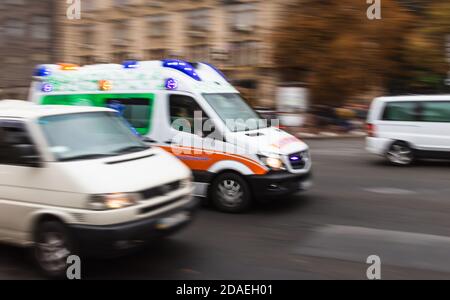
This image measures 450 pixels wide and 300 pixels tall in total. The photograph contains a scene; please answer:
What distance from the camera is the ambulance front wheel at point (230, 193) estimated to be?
739 cm

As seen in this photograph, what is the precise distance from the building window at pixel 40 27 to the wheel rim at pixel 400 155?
41987 mm

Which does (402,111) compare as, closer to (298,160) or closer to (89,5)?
(298,160)

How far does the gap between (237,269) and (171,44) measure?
35.5m

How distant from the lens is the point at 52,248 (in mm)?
4891

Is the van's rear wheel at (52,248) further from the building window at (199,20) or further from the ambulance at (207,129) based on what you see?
the building window at (199,20)

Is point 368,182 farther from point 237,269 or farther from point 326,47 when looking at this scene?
point 326,47

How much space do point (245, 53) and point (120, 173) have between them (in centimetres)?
3120

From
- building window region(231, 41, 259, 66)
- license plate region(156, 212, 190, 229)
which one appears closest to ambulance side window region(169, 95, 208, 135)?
license plate region(156, 212, 190, 229)

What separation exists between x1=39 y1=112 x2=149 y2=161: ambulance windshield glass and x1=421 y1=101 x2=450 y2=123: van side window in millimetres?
8287

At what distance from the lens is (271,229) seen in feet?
21.8

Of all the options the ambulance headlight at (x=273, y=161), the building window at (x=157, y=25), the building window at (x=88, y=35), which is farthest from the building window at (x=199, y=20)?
the ambulance headlight at (x=273, y=161)

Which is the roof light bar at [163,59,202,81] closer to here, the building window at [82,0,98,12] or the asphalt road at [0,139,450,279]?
the asphalt road at [0,139,450,279]

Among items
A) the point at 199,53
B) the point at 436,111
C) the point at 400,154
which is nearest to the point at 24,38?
the point at 199,53
